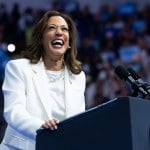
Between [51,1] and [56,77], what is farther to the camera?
[51,1]

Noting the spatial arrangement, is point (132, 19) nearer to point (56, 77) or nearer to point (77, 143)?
point (56, 77)

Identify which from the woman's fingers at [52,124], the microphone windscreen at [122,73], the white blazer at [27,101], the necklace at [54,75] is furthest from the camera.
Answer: the necklace at [54,75]

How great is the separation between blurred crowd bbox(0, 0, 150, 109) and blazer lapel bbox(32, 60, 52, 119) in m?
3.85

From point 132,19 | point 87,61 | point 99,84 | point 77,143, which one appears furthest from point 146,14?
point 77,143

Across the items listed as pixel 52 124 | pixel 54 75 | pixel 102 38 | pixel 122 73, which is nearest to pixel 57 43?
pixel 54 75

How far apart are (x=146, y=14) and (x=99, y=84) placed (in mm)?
2817

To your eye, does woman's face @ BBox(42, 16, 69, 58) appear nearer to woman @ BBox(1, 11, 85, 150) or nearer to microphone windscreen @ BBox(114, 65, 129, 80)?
woman @ BBox(1, 11, 85, 150)

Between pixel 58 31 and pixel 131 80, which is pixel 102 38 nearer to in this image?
pixel 58 31

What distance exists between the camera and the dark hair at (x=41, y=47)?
377 cm

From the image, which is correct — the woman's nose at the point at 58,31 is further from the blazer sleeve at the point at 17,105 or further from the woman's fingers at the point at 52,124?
the woman's fingers at the point at 52,124

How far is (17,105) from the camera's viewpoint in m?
3.46

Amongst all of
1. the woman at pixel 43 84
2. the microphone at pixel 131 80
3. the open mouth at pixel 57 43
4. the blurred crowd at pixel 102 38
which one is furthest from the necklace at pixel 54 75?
the blurred crowd at pixel 102 38

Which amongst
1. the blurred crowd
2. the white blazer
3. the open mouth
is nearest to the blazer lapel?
the white blazer

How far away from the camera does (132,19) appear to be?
10.6 meters
